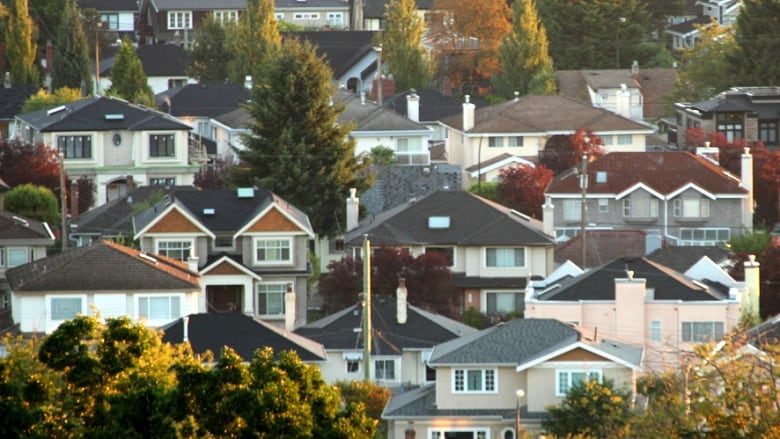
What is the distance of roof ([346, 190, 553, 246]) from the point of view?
6275 cm

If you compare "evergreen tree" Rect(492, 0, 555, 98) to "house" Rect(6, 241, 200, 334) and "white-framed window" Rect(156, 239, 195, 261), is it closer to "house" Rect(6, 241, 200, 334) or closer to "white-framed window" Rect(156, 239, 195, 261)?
"white-framed window" Rect(156, 239, 195, 261)

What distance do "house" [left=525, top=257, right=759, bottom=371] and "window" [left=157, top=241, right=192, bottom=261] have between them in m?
10.3

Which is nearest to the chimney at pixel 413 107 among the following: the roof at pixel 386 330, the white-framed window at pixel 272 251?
the white-framed window at pixel 272 251

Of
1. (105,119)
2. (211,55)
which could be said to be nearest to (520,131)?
(105,119)

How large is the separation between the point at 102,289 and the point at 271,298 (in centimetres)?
619

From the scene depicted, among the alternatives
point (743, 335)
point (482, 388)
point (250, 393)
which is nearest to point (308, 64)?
point (482, 388)

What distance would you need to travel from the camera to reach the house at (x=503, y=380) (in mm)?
45938

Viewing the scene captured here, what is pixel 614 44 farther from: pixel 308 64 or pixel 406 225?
pixel 406 225

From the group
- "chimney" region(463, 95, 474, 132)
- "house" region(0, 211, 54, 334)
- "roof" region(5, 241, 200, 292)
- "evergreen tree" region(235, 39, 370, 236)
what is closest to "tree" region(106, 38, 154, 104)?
"chimney" region(463, 95, 474, 132)

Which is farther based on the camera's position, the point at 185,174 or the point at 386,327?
the point at 185,174

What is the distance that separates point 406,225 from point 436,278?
5202 mm

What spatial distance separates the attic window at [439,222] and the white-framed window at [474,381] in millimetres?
17480

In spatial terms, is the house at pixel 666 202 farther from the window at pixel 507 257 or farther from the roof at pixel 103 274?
the roof at pixel 103 274

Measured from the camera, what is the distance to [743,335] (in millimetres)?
40156
